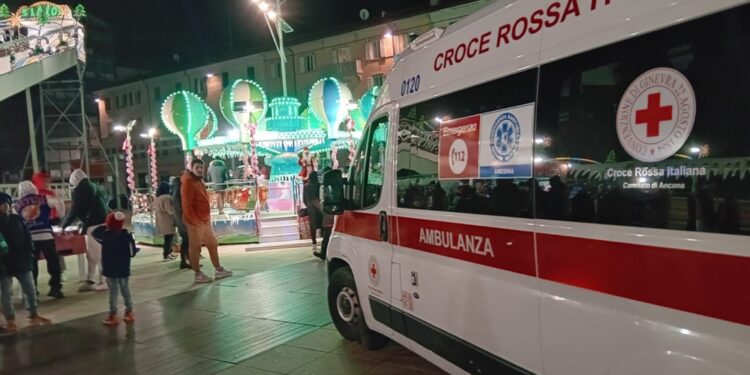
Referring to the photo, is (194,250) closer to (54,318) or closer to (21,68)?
(54,318)

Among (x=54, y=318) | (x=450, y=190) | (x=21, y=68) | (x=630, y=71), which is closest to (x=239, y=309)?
(x=54, y=318)

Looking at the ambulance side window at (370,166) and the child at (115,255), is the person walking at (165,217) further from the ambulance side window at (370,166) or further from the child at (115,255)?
the ambulance side window at (370,166)

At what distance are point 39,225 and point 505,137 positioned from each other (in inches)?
291

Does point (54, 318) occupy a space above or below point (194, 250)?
below

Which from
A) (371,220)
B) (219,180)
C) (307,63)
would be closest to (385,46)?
(307,63)

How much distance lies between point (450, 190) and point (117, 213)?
461 cm

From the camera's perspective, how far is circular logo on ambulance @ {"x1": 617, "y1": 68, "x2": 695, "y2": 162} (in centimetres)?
206

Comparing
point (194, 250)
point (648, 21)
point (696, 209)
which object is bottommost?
point (194, 250)

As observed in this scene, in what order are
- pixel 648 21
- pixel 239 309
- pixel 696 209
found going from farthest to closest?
pixel 239 309 → pixel 648 21 → pixel 696 209

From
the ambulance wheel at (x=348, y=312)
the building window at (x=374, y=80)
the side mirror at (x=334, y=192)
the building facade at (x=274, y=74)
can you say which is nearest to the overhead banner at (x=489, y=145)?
the side mirror at (x=334, y=192)

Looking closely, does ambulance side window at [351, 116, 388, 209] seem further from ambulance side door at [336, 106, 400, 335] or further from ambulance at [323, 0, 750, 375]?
ambulance at [323, 0, 750, 375]

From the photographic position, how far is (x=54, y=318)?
686cm

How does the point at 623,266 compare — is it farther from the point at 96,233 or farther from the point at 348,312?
the point at 96,233

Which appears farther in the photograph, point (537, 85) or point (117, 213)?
point (117, 213)
